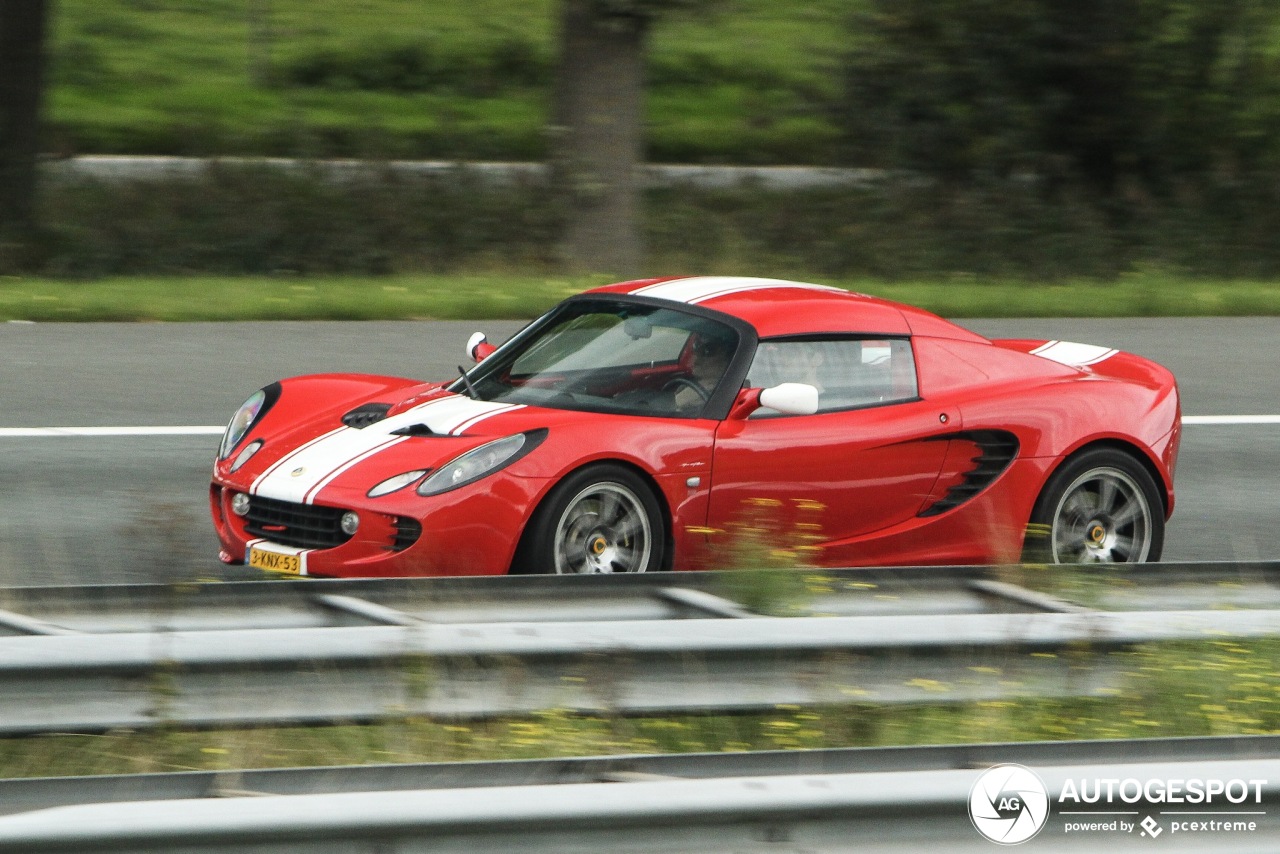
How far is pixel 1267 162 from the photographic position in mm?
22125

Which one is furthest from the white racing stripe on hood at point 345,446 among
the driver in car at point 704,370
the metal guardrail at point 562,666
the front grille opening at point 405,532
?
the metal guardrail at point 562,666

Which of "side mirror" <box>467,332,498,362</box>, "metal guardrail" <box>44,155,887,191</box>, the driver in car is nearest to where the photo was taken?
the driver in car

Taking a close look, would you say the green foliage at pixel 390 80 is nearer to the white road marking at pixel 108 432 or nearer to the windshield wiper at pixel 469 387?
the white road marking at pixel 108 432

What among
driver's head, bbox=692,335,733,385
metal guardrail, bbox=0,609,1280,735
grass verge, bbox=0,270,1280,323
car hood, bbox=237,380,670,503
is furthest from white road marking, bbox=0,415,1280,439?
metal guardrail, bbox=0,609,1280,735

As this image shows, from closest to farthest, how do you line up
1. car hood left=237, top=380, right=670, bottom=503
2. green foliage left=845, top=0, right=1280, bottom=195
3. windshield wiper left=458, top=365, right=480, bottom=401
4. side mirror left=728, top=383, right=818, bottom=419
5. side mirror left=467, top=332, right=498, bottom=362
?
car hood left=237, top=380, right=670, bottom=503 < side mirror left=728, top=383, right=818, bottom=419 < windshield wiper left=458, top=365, right=480, bottom=401 < side mirror left=467, top=332, right=498, bottom=362 < green foliage left=845, top=0, right=1280, bottom=195

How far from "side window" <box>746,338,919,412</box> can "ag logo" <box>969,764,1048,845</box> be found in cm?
355

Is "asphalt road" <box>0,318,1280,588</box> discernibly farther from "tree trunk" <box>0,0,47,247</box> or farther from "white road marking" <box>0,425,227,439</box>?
"tree trunk" <box>0,0,47,247</box>

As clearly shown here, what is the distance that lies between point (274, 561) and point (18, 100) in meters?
11.6

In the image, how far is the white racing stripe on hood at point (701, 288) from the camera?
7344 mm

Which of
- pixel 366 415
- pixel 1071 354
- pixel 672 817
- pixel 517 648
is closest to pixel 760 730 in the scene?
pixel 517 648

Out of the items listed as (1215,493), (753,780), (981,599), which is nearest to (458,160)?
(1215,493)

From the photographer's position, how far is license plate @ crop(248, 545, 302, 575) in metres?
6.20

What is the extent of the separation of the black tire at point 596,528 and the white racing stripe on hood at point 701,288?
1.16 meters

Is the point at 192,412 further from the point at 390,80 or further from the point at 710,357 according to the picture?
the point at 390,80
